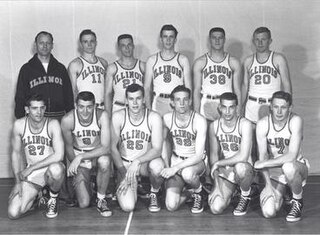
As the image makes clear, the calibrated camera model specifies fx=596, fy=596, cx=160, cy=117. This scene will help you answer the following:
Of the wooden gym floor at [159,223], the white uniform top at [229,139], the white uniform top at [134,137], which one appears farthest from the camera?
the white uniform top at [134,137]

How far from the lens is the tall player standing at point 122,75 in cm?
696

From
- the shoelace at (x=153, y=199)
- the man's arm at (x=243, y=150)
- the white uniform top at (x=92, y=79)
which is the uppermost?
the white uniform top at (x=92, y=79)

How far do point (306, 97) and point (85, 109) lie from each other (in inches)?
126

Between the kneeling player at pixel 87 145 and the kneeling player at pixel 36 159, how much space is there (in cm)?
18

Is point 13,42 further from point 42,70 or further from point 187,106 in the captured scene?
point 187,106

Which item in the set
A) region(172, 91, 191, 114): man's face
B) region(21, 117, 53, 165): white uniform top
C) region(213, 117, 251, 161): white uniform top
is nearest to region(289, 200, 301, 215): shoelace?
region(213, 117, 251, 161): white uniform top

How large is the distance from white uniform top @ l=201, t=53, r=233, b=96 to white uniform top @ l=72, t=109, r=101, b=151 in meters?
1.38

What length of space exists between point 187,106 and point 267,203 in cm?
128

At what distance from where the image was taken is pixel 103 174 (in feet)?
20.4

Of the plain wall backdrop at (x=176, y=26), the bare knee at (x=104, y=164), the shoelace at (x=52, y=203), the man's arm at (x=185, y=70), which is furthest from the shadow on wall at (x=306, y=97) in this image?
the shoelace at (x=52, y=203)

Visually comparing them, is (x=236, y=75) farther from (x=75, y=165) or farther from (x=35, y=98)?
(x=35, y=98)

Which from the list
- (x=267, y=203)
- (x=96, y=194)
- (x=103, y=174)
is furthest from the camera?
(x=96, y=194)

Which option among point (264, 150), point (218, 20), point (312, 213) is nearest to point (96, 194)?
point (264, 150)

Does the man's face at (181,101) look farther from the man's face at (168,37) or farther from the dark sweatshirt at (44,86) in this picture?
the dark sweatshirt at (44,86)
